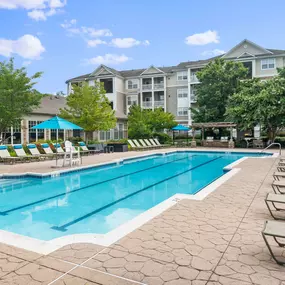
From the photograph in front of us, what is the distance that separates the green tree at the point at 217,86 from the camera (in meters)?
28.2

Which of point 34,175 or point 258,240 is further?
point 34,175

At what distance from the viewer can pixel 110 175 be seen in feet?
40.2

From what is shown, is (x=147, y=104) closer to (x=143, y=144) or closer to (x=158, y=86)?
(x=158, y=86)

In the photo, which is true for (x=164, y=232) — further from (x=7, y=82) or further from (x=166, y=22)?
(x=166, y=22)

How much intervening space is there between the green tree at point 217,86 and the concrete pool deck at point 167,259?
81.0ft

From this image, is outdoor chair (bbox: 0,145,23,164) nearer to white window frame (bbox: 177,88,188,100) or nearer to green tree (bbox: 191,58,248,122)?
Result: green tree (bbox: 191,58,248,122)

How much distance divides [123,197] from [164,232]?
4.27 m

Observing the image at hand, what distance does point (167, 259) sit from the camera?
3.52 metres

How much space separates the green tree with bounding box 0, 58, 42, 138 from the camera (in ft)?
50.2

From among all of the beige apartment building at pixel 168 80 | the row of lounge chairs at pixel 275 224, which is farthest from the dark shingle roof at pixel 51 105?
the row of lounge chairs at pixel 275 224

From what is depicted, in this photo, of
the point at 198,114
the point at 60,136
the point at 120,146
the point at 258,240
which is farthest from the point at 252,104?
the point at 258,240

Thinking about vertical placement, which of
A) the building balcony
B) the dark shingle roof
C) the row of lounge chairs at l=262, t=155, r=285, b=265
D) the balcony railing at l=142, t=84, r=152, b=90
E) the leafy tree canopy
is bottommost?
the row of lounge chairs at l=262, t=155, r=285, b=265

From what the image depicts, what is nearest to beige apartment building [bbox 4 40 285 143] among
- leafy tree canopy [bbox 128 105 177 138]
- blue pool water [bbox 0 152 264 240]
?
leafy tree canopy [bbox 128 105 177 138]

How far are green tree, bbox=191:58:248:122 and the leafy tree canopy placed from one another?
4005 mm
